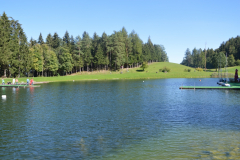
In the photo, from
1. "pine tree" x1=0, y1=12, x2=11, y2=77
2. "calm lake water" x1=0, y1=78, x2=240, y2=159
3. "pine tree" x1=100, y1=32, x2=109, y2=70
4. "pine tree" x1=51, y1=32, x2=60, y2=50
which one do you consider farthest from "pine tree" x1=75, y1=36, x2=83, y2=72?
"calm lake water" x1=0, y1=78, x2=240, y2=159

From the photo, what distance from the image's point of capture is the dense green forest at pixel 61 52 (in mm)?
98625

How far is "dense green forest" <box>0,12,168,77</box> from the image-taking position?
98.6 m

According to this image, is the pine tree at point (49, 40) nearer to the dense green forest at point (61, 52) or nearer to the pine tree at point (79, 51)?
the dense green forest at point (61, 52)

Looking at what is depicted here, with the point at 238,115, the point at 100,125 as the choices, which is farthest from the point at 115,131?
the point at 238,115

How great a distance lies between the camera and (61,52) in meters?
148

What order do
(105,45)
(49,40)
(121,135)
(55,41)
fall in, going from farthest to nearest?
(105,45)
(55,41)
(49,40)
(121,135)

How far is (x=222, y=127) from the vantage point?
21672 millimetres

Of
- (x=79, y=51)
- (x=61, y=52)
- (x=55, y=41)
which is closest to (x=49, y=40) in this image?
(x=55, y=41)

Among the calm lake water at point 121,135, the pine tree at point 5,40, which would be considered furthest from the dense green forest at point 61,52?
the calm lake water at point 121,135

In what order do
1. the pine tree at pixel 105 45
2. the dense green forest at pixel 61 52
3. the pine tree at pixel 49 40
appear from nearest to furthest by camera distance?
1. the dense green forest at pixel 61 52
2. the pine tree at pixel 105 45
3. the pine tree at pixel 49 40

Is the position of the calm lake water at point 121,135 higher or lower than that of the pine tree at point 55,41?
lower

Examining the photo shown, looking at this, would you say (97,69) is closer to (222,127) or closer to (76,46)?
(76,46)

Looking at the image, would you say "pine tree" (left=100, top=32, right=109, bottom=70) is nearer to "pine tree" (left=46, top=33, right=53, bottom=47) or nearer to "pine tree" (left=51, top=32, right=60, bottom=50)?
"pine tree" (left=51, top=32, right=60, bottom=50)

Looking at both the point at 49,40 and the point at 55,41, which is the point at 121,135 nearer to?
the point at 49,40
